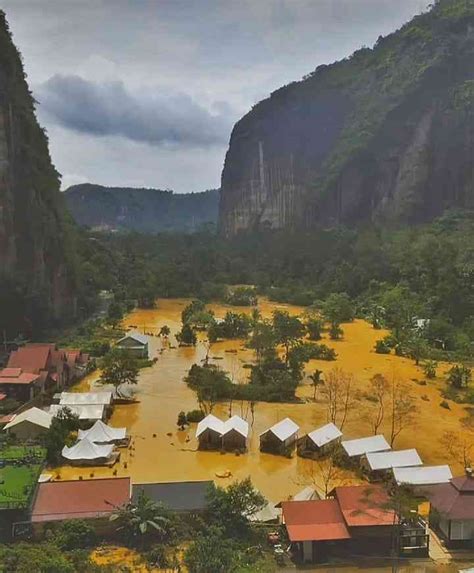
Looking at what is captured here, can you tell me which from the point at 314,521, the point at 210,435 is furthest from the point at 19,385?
the point at 314,521

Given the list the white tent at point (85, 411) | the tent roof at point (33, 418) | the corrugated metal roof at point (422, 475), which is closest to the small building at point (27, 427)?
the tent roof at point (33, 418)

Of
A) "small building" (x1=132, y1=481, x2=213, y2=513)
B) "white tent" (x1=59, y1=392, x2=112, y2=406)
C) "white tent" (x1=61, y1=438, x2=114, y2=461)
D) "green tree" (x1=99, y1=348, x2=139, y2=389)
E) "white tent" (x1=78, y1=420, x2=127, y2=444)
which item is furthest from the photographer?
"green tree" (x1=99, y1=348, x2=139, y2=389)

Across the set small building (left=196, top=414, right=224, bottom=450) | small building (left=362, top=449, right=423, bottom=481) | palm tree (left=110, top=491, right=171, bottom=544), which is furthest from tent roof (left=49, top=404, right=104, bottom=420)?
small building (left=362, top=449, right=423, bottom=481)

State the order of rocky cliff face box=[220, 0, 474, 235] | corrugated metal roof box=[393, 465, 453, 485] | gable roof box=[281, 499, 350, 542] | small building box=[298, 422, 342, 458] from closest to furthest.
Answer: gable roof box=[281, 499, 350, 542], corrugated metal roof box=[393, 465, 453, 485], small building box=[298, 422, 342, 458], rocky cliff face box=[220, 0, 474, 235]

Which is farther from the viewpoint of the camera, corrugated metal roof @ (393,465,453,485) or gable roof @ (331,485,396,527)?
corrugated metal roof @ (393,465,453,485)

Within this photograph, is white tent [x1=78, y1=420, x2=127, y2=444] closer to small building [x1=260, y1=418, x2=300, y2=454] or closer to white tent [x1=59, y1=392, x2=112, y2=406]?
white tent [x1=59, y1=392, x2=112, y2=406]

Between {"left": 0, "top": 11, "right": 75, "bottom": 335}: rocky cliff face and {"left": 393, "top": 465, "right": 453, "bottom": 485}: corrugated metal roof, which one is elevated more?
{"left": 0, "top": 11, "right": 75, "bottom": 335}: rocky cliff face

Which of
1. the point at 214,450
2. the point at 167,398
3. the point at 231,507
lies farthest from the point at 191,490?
the point at 167,398

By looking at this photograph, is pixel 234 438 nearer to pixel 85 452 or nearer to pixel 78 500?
pixel 85 452
